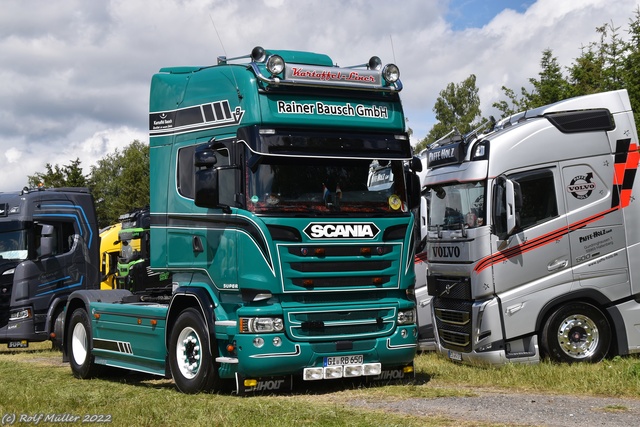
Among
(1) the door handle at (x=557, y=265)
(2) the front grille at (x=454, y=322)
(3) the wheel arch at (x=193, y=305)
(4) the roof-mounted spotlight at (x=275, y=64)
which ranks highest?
(4) the roof-mounted spotlight at (x=275, y=64)

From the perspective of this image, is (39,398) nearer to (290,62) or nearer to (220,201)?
(220,201)

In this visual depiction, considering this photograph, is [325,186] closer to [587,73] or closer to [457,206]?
[457,206]

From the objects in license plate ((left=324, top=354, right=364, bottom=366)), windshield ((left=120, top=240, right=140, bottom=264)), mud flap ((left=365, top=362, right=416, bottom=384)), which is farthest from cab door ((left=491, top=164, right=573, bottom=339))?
windshield ((left=120, top=240, right=140, bottom=264))

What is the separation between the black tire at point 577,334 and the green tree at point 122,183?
53687 mm

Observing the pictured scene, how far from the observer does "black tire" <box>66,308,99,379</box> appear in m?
14.1

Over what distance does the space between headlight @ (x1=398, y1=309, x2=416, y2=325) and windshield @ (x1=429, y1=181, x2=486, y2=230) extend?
250 cm

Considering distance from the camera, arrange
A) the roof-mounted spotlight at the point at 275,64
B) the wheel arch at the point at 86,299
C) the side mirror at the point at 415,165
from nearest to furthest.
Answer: the roof-mounted spotlight at the point at 275,64 < the side mirror at the point at 415,165 < the wheel arch at the point at 86,299

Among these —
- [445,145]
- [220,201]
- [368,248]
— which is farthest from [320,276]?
[445,145]

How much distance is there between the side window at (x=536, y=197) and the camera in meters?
13.3

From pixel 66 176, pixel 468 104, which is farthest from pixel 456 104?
pixel 66 176

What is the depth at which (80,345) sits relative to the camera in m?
14.5

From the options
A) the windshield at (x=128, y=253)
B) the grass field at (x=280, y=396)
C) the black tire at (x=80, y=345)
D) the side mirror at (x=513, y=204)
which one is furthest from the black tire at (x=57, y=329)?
the side mirror at (x=513, y=204)

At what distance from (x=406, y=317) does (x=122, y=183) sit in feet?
239

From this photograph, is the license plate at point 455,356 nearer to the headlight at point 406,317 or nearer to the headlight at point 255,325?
the headlight at point 406,317
